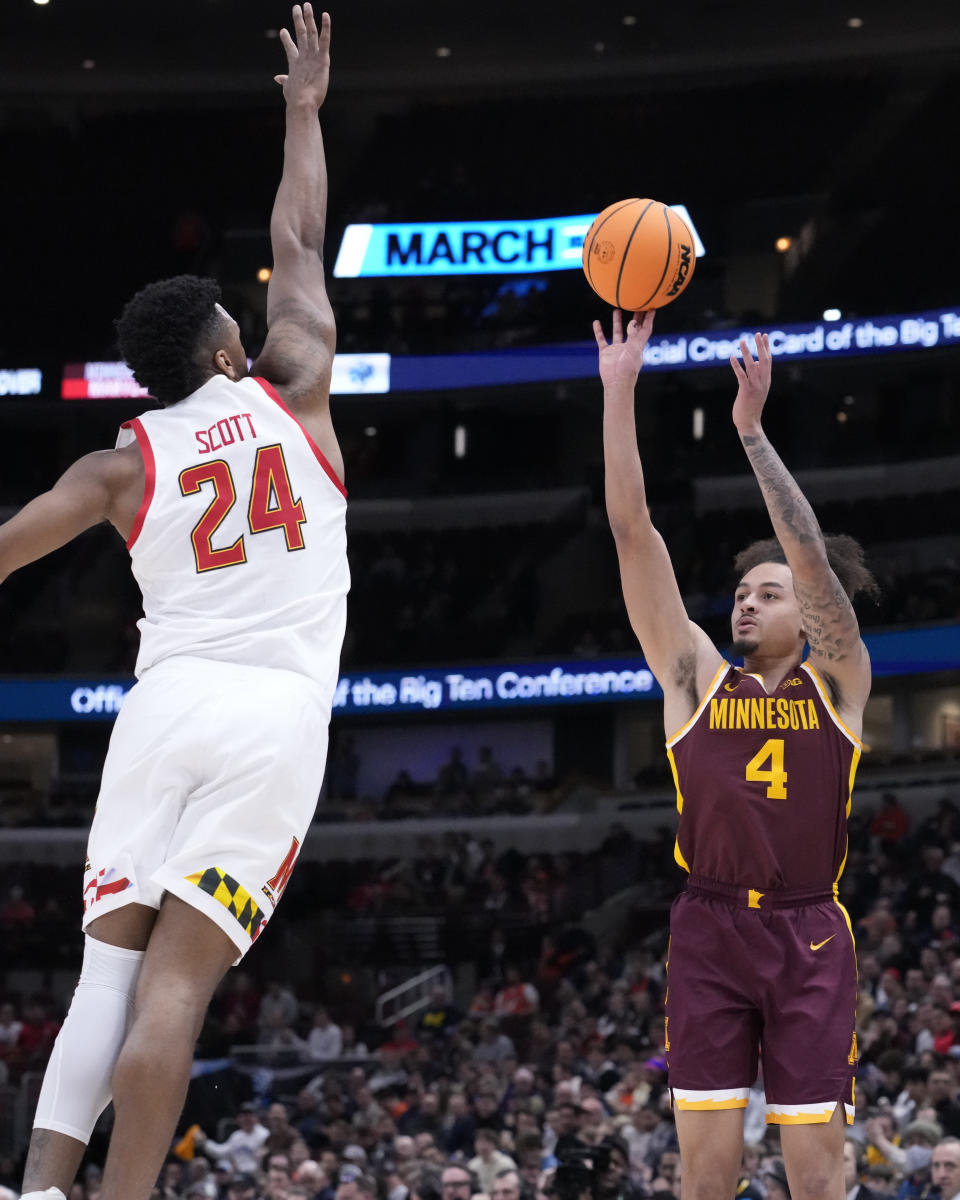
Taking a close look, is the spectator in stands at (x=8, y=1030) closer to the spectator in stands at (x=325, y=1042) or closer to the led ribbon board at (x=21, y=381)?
the spectator in stands at (x=325, y=1042)

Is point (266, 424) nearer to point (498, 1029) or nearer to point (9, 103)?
point (498, 1029)

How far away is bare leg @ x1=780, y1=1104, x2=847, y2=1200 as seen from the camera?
440 centimetres

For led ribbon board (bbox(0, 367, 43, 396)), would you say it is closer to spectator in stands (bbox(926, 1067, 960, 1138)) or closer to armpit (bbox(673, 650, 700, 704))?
spectator in stands (bbox(926, 1067, 960, 1138))

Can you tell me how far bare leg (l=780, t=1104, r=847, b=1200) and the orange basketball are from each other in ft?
8.78

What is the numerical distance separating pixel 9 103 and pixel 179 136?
2.90 metres

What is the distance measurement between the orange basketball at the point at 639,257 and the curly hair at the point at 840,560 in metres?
0.91

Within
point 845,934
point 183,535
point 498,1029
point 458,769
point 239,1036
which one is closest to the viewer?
point 183,535

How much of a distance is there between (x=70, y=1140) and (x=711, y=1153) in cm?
203

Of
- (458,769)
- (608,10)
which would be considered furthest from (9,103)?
(458,769)

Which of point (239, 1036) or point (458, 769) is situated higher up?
point (458, 769)

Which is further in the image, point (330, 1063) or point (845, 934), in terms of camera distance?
point (330, 1063)

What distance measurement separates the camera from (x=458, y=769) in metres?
27.0

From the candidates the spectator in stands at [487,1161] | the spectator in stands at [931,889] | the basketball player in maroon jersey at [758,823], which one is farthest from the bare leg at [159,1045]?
the spectator in stands at [931,889]

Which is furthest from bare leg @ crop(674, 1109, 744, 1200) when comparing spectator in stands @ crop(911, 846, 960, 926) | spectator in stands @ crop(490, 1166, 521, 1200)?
spectator in stands @ crop(911, 846, 960, 926)
